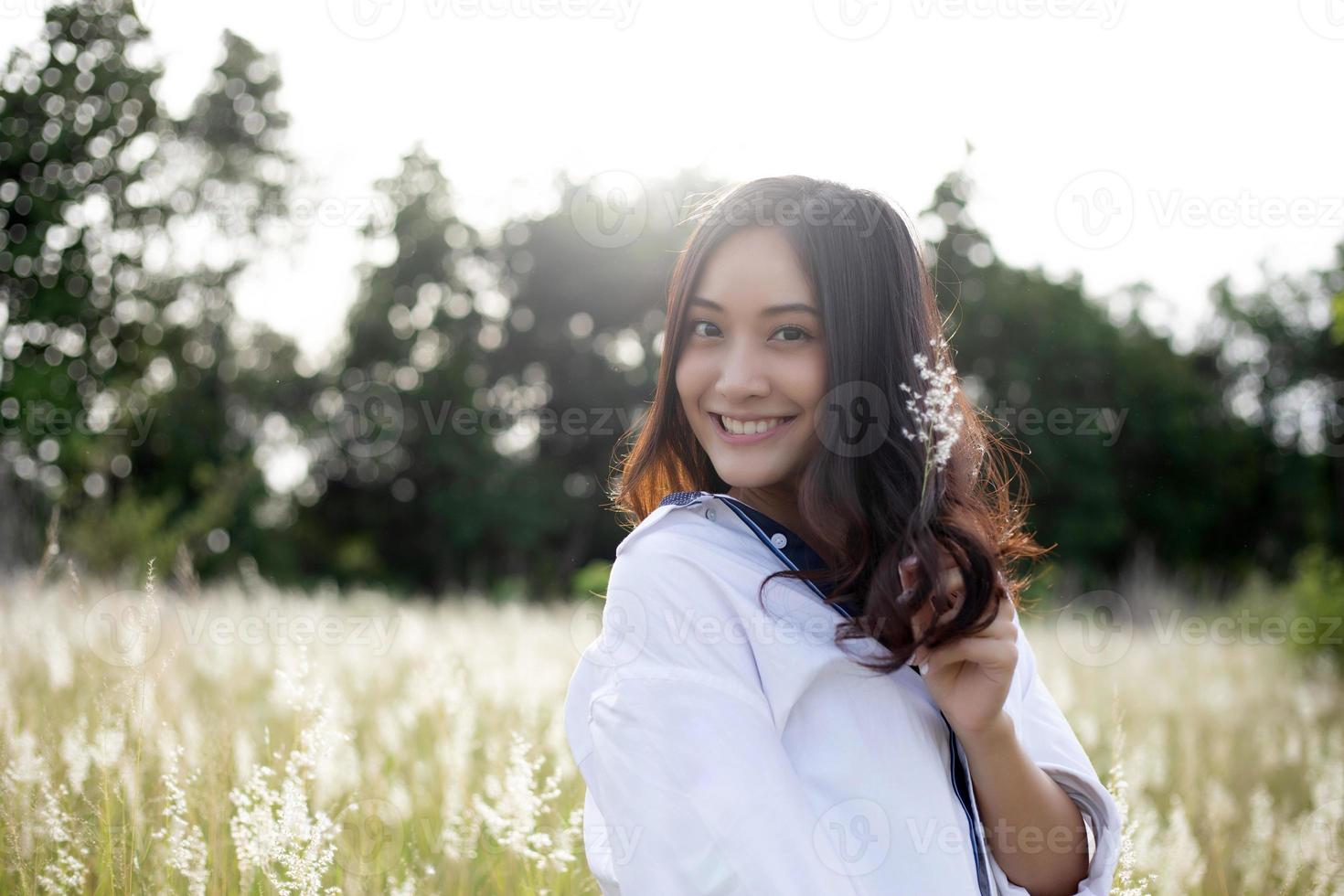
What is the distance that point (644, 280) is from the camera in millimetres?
30078

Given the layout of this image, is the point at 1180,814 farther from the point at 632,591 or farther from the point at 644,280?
the point at 644,280

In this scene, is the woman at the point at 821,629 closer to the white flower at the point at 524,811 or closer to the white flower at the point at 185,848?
the white flower at the point at 524,811

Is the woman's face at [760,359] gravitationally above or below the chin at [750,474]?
above

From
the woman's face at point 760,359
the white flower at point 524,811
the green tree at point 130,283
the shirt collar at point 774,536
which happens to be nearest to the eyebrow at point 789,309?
the woman's face at point 760,359

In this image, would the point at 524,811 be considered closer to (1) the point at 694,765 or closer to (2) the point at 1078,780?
(1) the point at 694,765

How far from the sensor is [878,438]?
5.72ft

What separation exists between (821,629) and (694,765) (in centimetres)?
33

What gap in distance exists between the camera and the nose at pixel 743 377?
1.76 metres

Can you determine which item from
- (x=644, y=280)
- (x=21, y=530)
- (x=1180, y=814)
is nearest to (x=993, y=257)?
(x=644, y=280)

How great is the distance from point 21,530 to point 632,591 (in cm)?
1420

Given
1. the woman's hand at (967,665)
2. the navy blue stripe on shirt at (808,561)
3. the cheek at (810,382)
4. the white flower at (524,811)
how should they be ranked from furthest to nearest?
the white flower at (524,811) < the cheek at (810,382) < the navy blue stripe on shirt at (808,561) < the woman's hand at (967,665)

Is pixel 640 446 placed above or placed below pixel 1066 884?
above

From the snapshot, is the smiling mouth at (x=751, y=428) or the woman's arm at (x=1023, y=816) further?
the smiling mouth at (x=751, y=428)

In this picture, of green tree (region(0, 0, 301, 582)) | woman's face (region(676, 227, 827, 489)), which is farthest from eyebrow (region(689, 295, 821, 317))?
green tree (region(0, 0, 301, 582))
